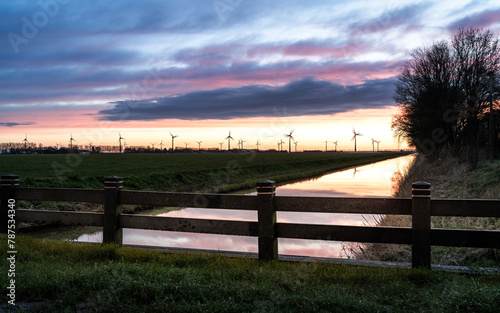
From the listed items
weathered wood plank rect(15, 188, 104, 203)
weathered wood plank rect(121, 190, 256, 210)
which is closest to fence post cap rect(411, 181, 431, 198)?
weathered wood plank rect(121, 190, 256, 210)

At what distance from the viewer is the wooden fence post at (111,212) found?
8.40 m

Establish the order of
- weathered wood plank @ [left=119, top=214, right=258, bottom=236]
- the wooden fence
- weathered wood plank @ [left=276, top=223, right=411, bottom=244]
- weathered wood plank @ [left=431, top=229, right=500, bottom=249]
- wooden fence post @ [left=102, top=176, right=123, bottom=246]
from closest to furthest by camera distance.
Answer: weathered wood plank @ [left=431, top=229, right=500, bottom=249]
the wooden fence
weathered wood plank @ [left=276, top=223, right=411, bottom=244]
weathered wood plank @ [left=119, top=214, right=258, bottom=236]
wooden fence post @ [left=102, top=176, right=123, bottom=246]

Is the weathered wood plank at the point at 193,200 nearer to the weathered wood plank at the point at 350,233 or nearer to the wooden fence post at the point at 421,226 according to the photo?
the weathered wood plank at the point at 350,233

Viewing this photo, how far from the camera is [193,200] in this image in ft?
25.9

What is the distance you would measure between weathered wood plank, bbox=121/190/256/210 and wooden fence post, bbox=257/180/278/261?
24cm

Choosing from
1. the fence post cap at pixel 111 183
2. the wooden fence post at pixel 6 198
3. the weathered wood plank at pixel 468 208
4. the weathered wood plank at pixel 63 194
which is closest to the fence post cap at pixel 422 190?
the weathered wood plank at pixel 468 208

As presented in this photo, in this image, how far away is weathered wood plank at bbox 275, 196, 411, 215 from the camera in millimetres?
6988

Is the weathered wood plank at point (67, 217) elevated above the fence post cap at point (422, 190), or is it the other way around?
the fence post cap at point (422, 190)

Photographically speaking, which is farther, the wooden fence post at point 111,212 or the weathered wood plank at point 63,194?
the weathered wood plank at point 63,194

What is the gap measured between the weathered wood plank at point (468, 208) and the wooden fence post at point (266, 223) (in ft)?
8.52

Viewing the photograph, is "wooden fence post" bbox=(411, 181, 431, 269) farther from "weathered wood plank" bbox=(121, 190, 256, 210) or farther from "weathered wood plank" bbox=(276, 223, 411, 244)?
"weathered wood plank" bbox=(121, 190, 256, 210)

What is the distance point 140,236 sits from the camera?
49.9 feet

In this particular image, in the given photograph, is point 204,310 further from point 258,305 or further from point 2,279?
point 2,279

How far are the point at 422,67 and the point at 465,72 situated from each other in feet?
15.9
